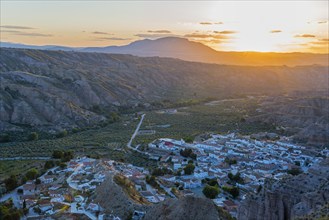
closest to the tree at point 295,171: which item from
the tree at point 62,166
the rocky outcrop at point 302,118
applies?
the rocky outcrop at point 302,118

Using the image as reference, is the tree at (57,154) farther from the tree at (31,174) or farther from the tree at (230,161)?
the tree at (230,161)

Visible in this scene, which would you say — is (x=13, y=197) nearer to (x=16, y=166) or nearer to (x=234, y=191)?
(x=16, y=166)

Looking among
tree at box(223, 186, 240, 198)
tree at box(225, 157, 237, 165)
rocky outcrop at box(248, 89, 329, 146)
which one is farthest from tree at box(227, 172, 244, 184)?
rocky outcrop at box(248, 89, 329, 146)

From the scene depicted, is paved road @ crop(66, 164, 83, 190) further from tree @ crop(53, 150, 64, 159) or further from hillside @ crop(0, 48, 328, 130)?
hillside @ crop(0, 48, 328, 130)

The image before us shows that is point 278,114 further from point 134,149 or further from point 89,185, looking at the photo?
point 89,185

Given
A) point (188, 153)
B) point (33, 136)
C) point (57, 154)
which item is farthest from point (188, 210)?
point (33, 136)

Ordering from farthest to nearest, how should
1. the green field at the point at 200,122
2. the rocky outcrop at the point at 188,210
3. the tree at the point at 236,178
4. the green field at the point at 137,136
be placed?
the green field at the point at 200,122
the green field at the point at 137,136
the tree at the point at 236,178
the rocky outcrop at the point at 188,210
